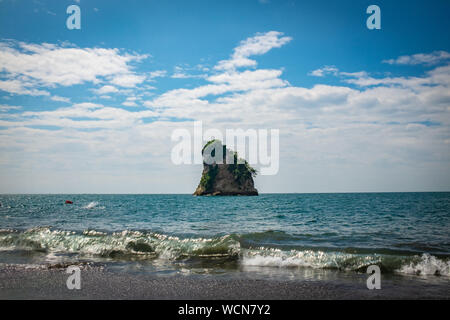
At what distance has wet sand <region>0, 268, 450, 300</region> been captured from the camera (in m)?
6.67

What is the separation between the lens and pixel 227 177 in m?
112

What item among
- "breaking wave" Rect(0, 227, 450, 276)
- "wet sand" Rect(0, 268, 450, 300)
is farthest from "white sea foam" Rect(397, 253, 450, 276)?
"wet sand" Rect(0, 268, 450, 300)

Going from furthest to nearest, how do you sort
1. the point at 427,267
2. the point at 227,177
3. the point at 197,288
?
the point at 227,177 < the point at 427,267 < the point at 197,288

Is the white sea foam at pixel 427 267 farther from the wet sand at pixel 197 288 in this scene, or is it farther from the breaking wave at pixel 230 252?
the wet sand at pixel 197 288

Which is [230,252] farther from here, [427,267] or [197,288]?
[427,267]

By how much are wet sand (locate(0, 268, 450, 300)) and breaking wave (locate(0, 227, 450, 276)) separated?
1438mm

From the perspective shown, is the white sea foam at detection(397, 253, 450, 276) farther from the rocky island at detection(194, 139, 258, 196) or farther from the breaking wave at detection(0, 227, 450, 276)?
the rocky island at detection(194, 139, 258, 196)

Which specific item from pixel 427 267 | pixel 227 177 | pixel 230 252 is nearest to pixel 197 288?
pixel 230 252

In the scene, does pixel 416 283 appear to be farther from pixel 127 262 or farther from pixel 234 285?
pixel 127 262

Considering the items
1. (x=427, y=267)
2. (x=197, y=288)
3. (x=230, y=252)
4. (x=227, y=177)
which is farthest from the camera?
(x=227, y=177)

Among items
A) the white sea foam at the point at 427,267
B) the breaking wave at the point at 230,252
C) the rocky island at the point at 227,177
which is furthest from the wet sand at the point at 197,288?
the rocky island at the point at 227,177

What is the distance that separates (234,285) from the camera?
752cm

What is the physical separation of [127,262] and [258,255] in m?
4.85

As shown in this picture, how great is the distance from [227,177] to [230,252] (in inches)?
3936
